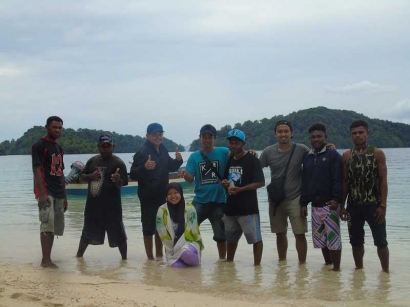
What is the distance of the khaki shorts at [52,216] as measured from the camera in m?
6.86

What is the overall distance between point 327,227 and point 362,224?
0.42m

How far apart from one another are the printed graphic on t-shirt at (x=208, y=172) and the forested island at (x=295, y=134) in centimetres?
3985

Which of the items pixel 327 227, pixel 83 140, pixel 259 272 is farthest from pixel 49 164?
pixel 83 140

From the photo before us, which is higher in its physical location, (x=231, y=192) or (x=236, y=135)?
(x=236, y=135)

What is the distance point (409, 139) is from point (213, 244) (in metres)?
92.5

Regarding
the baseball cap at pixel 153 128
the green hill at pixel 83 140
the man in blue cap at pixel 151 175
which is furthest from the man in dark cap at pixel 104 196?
the green hill at pixel 83 140

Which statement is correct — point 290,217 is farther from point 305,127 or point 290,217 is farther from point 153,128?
point 305,127

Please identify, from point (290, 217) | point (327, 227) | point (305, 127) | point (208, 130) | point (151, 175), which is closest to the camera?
point (327, 227)

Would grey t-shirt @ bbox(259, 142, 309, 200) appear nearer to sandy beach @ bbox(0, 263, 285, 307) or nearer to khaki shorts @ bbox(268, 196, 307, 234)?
khaki shorts @ bbox(268, 196, 307, 234)

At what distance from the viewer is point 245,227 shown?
6969mm

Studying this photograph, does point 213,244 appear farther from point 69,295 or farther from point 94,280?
point 69,295

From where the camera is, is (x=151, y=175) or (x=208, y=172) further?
(x=151, y=175)

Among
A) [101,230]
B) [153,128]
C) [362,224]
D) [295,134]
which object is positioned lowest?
[101,230]

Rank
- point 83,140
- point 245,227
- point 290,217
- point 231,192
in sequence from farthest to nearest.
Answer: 1. point 83,140
2. point 290,217
3. point 245,227
4. point 231,192
